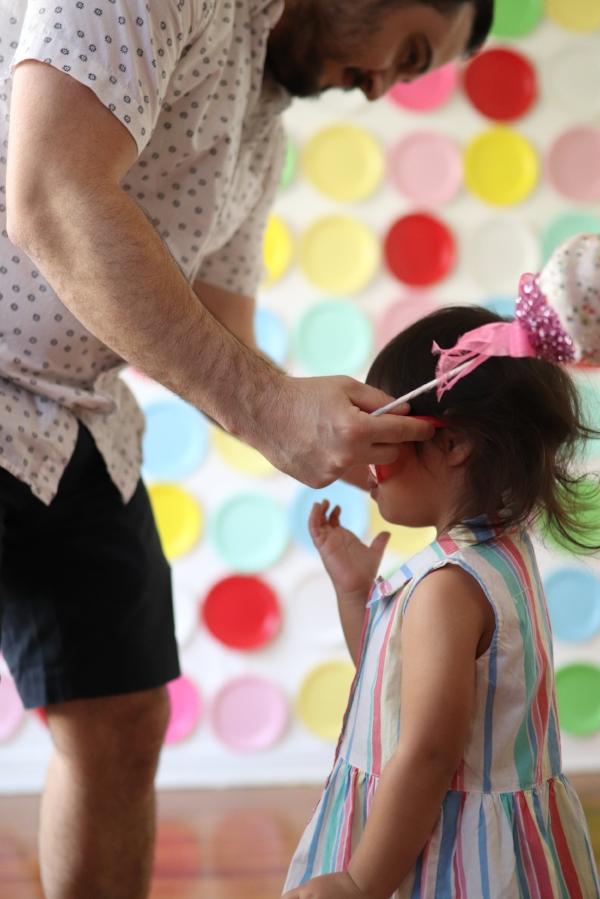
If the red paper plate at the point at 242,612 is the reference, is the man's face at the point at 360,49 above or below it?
above

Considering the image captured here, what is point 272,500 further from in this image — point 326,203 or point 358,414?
point 358,414

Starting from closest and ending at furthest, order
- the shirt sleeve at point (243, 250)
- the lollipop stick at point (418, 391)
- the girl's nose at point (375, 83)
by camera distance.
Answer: the lollipop stick at point (418, 391) → the girl's nose at point (375, 83) → the shirt sleeve at point (243, 250)

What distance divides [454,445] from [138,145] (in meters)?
0.46

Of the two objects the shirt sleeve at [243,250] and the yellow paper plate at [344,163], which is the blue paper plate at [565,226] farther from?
the shirt sleeve at [243,250]

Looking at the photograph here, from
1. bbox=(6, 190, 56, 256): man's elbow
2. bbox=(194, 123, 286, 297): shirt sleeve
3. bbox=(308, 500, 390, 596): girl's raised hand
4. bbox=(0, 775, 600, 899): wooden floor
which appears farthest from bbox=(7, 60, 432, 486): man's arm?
bbox=(0, 775, 600, 899): wooden floor

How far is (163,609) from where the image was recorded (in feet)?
4.19

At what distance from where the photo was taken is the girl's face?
0.96 metres

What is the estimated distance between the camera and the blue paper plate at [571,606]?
202 centimetres

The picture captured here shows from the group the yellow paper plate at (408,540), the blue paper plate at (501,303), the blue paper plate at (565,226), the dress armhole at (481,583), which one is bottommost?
the dress armhole at (481,583)

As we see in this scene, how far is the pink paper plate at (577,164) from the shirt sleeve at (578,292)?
146cm

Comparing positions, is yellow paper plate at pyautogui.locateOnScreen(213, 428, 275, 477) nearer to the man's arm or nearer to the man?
the man

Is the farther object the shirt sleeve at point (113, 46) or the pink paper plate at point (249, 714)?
the pink paper plate at point (249, 714)

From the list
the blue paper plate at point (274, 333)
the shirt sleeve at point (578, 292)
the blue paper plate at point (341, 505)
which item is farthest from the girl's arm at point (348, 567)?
the blue paper plate at point (274, 333)

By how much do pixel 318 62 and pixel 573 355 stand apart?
661mm
